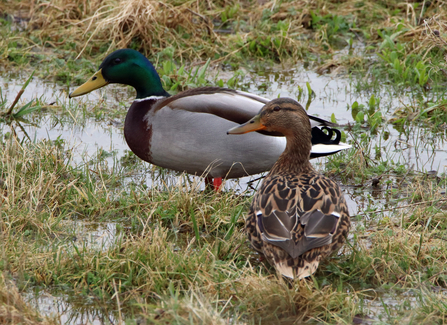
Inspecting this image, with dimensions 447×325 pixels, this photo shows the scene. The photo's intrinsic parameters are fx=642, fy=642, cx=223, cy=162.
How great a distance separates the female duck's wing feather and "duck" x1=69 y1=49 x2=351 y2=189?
3.24 ft

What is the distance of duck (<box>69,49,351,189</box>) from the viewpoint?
16.1ft

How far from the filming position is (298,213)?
11.8ft

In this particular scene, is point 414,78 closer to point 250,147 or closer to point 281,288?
point 250,147

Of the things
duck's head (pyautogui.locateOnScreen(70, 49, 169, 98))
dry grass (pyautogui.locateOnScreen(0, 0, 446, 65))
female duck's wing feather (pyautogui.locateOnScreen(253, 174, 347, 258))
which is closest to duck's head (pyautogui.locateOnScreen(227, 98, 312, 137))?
female duck's wing feather (pyautogui.locateOnScreen(253, 174, 347, 258))

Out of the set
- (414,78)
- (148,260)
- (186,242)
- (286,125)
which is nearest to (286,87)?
(414,78)

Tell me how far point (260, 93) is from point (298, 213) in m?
3.60

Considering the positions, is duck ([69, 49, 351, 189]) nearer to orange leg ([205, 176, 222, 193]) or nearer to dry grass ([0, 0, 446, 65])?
orange leg ([205, 176, 222, 193])

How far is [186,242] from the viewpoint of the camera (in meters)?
4.23

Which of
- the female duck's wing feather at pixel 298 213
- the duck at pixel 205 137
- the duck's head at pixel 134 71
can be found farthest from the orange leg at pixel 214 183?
the female duck's wing feather at pixel 298 213

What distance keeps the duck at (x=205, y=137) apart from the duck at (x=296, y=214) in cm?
65

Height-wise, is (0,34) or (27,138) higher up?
(0,34)

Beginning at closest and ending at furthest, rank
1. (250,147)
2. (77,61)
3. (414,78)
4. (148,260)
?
(148,260)
(250,147)
(414,78)
(77,61)

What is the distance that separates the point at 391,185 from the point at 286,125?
3.97ft

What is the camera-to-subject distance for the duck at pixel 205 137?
4.92 m
